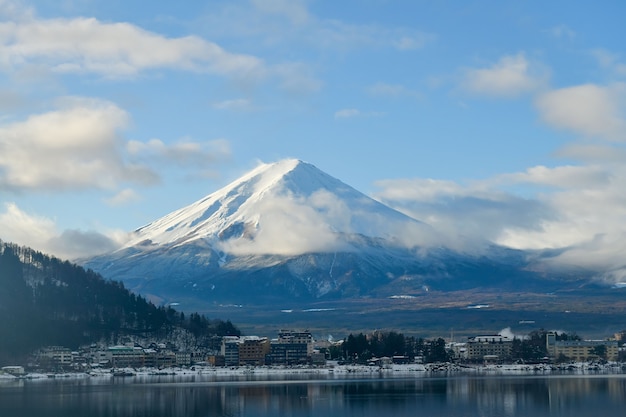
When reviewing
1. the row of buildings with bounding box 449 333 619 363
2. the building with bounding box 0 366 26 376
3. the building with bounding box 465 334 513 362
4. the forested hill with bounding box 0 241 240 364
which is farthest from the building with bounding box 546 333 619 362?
the building with bounding box 0 366 26 376

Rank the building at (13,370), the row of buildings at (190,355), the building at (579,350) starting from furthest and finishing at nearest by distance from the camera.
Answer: the building at (579,350), the row of buildings at (190,355), the building at (13,370)

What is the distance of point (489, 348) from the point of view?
165 m

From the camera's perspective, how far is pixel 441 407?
7269cm

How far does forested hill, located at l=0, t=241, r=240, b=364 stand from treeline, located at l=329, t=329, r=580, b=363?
24406 millimetres

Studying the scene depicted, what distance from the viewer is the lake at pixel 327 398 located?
70.1 metres

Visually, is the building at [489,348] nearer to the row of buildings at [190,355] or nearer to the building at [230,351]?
the row of buildings at [190,355]

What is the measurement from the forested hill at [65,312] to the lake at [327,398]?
31.5m

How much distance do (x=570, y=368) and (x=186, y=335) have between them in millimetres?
58866

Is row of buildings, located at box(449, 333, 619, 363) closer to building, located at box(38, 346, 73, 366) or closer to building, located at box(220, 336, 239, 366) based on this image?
building, located at box(220, 336, 239, 366)

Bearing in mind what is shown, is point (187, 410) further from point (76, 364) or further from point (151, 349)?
point (151, 349)

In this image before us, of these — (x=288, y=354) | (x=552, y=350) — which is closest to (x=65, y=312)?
(x=288, y=354)

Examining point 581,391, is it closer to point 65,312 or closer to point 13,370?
point 13,370

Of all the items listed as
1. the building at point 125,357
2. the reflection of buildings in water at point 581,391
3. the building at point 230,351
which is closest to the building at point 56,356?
the building at point 125,357

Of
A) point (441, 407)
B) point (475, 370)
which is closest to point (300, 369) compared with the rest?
point (475, 370)
